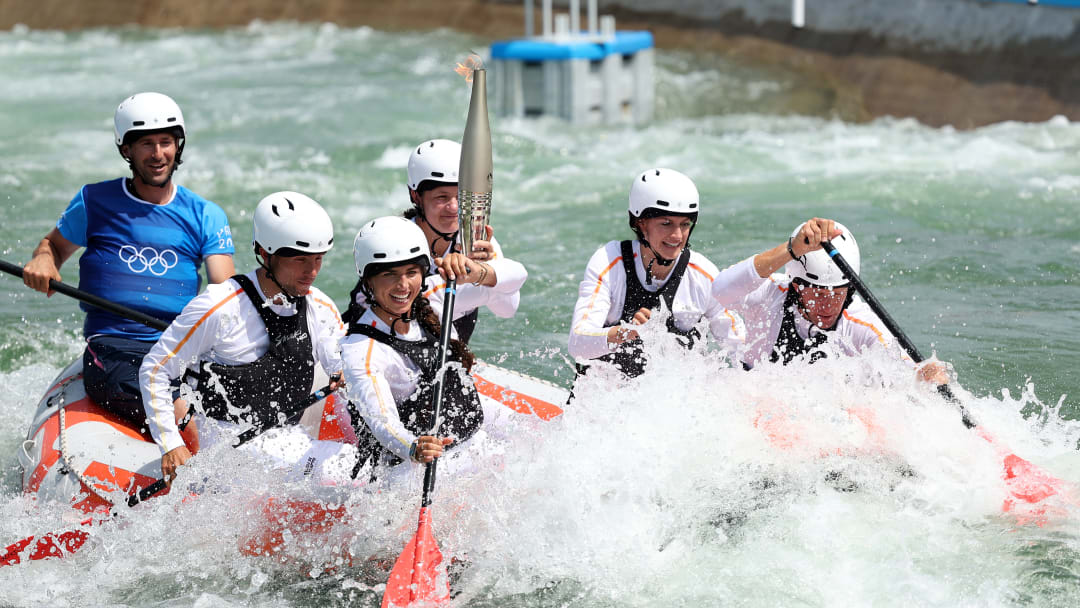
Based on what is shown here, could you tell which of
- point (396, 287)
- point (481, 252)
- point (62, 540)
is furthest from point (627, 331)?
point (62, 540)

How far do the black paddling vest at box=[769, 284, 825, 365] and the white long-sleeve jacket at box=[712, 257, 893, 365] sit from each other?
20 millimetres

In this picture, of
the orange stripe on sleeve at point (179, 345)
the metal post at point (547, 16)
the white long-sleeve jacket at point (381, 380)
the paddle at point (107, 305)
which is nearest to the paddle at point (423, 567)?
the white long-sleeve jacket at point (381, 380)

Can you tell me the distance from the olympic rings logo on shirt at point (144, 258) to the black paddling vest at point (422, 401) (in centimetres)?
130

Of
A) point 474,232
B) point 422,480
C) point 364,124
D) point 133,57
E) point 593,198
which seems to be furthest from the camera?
point 133,57

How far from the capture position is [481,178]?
16.8 ft

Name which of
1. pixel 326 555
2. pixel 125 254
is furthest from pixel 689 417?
pixel 125 254

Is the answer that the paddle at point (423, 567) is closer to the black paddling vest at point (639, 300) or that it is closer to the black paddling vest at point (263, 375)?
the black paddling vest at point (263, 375)

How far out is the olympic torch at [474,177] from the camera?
5.08 m

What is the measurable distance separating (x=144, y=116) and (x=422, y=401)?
1.89m

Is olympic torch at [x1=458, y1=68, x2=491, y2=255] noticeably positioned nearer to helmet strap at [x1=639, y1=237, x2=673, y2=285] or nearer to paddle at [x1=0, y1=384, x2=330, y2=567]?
helmet strap at [x1=639, y1=237, x2=673, y2=285]

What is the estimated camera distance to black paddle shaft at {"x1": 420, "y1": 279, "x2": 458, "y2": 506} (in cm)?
455

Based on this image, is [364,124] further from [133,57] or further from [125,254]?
[125,254]

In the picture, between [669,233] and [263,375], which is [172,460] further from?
[669,233]

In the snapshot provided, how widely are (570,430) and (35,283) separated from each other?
8.09ft
